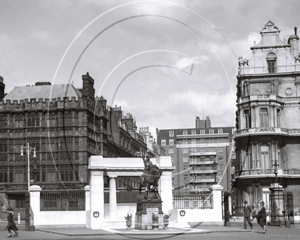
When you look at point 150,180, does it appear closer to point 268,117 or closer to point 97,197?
point 97,197

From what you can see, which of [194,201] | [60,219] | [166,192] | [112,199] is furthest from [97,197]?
[194,201]

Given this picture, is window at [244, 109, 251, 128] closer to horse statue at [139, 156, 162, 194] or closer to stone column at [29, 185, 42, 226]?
stone column at [29, 185, 42, 226]

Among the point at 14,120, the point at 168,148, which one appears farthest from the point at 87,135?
the point at 168,148

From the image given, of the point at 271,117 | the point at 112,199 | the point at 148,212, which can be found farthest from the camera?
the point at 271,117

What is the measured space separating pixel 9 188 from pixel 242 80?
1396 inches

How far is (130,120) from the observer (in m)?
123

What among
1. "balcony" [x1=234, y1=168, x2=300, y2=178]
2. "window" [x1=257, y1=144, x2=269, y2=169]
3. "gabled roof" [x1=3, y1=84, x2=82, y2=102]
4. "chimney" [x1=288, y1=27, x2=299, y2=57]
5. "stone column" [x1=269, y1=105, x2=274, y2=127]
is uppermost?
"chimney" [x1=288, y1=27, x2=299, y2=57]

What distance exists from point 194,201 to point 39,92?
1899 inches

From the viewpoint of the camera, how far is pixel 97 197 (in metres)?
42.1

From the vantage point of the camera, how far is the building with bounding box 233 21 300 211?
68.8 metres

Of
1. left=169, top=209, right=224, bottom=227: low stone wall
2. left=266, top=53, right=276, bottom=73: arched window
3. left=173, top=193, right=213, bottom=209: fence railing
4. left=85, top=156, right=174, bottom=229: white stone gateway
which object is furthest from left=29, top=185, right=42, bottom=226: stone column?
left=266, top=53, right=276, bottom=73: arched window

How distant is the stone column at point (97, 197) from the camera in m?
41.3

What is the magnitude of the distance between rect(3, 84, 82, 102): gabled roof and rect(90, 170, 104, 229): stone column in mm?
48304

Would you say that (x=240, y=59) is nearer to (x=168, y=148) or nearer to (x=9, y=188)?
(x=9, y=188)
